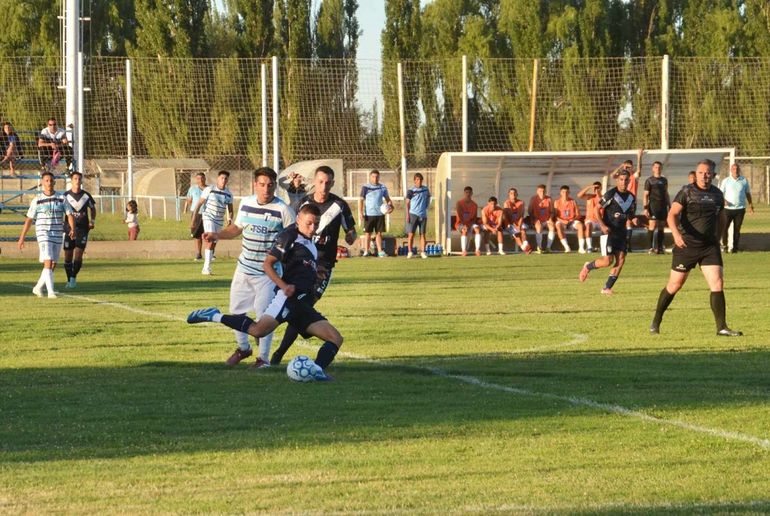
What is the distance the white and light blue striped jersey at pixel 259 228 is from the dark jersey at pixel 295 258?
1110 mm

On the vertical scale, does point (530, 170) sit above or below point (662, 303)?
above

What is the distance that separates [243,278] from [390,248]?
21.0 m

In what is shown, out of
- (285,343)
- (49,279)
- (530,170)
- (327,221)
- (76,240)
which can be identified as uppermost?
(530,170)

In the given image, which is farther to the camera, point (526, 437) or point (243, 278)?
point (243, 278)

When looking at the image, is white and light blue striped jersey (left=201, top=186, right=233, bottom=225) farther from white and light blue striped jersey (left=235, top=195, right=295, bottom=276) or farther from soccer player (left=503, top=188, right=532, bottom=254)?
white and light blue striped jersey (left=235, top=195, right=295, bottom=276)

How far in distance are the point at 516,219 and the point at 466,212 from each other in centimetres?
138

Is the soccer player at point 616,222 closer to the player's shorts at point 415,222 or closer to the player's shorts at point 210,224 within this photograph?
the player's shorts at point 210,224

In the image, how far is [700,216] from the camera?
14.7 meters

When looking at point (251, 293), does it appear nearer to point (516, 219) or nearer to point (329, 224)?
point (329, 224)

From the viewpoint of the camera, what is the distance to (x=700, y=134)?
41969 millimetres

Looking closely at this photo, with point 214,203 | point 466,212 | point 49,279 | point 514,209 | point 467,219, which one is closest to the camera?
point 49,279

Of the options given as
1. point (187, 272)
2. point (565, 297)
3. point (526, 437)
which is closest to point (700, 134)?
point (187, 272)

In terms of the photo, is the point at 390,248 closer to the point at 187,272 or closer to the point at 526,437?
the point at 187,272

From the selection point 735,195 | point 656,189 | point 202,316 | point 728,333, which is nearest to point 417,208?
point 656,189
